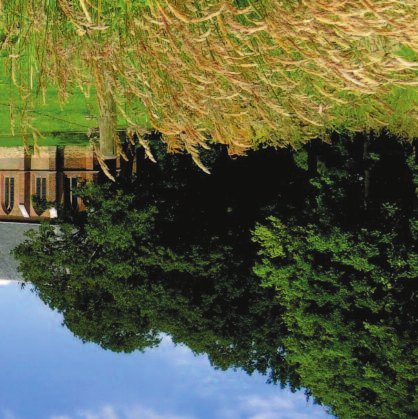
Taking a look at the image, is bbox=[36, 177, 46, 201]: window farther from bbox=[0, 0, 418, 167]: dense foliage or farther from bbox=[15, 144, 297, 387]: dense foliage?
bbox=[0, 0, 418, 167]: dense foliage

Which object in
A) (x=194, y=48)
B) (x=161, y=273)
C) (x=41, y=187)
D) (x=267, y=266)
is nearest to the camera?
(x=194, y=48)

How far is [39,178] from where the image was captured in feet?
71.6

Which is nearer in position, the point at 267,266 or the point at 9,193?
the point at 267,266

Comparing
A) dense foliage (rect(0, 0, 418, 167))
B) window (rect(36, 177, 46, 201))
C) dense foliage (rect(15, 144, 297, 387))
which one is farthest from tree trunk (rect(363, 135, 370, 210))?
dense foliage (rect(0, 0, 418, 167))

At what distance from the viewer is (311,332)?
14.3m

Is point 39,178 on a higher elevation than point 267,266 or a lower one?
higher

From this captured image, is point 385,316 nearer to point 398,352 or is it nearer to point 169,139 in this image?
point 398,352

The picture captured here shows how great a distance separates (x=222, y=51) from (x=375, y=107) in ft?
18.6


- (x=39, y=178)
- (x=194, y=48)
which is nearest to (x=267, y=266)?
(x=39, y=178)

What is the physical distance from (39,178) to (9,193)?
4.44 ft

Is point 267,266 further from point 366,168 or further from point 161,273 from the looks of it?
point 161,273

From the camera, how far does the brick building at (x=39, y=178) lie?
2067 centimetres

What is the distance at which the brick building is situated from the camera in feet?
67.8

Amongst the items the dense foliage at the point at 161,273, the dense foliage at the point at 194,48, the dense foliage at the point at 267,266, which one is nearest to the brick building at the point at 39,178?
the dense foliage at the point at 161,273
